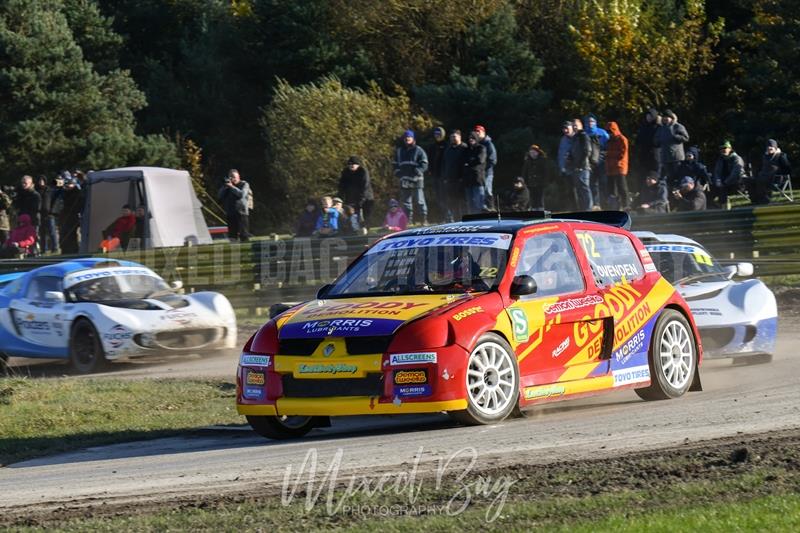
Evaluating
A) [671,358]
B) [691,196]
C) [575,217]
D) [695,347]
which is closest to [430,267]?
[671,358]

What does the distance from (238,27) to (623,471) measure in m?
46.2

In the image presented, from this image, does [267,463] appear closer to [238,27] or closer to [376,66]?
[376,66]

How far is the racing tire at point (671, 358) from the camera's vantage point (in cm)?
1055

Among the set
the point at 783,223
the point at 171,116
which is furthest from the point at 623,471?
the point at 171,116

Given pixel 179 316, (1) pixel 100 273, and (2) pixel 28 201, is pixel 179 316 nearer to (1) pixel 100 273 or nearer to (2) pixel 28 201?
(1) pixel 100 273

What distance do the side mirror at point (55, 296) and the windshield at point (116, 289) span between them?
13 centimetres

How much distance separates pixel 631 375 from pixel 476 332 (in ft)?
5.80

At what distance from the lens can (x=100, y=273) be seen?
17359 mm

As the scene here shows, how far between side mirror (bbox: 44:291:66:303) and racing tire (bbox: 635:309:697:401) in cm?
852

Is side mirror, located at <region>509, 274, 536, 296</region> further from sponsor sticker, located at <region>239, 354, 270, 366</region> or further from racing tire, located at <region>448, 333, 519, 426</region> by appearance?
sponsor sticker, located at <region>239, 354, 270, 366</region>

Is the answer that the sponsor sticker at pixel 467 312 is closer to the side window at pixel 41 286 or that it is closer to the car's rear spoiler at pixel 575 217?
the car's rear spoiler at pixel 575 217

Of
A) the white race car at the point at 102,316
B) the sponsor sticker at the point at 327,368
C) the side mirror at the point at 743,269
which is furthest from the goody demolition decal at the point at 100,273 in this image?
the sponsor sticker at the point at 327,368

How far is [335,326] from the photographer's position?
30.2ft

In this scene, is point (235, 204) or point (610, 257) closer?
point (610, 257)
